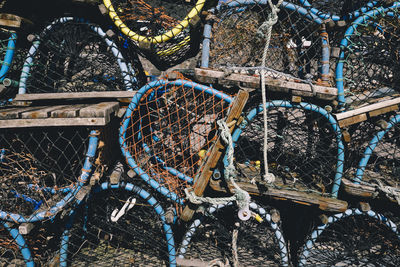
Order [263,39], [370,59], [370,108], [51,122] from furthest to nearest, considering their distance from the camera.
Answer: [263,39] < [370,59] < [370,108] < [51,122]

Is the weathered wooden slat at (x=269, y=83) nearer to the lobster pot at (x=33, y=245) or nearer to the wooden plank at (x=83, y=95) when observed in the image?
the wooden plank at (x=83, y=95)

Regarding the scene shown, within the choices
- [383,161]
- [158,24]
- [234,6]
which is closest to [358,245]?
[383,161]

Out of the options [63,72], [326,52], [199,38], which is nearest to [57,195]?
[63,72]

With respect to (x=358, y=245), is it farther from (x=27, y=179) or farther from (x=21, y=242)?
(x=27, y=179)

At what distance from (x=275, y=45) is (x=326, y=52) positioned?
0.43 metres

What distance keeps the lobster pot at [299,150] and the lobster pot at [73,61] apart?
1.16 metres

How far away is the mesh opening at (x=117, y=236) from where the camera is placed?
2.17 metres

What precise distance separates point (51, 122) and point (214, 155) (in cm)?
104

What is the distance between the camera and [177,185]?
2.02 metres

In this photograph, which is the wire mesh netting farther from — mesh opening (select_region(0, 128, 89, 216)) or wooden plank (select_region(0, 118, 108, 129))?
mesh opening (select_region(0, 128, 89, 216))

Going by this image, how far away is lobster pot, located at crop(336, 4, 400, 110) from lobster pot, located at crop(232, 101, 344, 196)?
10.5 inches

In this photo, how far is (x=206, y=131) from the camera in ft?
7.05

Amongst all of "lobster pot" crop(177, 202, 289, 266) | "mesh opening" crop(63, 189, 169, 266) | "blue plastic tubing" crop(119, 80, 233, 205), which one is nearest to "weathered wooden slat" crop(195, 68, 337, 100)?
"blue plastic tubing" crop(119, 80, 233, 205)

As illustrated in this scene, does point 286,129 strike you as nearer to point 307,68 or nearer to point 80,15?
point 307,68
